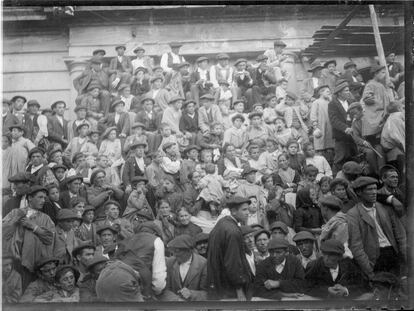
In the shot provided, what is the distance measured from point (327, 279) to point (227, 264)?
1.11 m

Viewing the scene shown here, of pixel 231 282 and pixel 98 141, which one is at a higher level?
pixel 98 141

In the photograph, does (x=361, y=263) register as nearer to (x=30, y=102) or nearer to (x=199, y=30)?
(x=199, y=30)

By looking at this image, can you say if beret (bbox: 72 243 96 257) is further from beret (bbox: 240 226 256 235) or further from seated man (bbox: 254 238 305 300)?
seated man (bbox: 254 238 305 300)

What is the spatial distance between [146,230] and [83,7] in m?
2.65

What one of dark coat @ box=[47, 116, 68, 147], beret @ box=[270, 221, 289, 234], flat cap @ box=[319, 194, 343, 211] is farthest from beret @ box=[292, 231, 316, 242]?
dark coat @ box=[47, 116, 68, 147]

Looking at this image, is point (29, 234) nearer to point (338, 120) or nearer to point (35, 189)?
point (35, 189)

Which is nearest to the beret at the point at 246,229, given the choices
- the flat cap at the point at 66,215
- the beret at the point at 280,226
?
the beret at the point at 280,226

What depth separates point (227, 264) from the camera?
1136 centimetres

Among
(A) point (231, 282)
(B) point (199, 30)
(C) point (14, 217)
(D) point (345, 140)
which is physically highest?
(B) point (199, 30)

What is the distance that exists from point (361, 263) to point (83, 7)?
4246 millimetres

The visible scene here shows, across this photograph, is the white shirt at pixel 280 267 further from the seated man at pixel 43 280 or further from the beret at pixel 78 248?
the seated man at pixel 43 280

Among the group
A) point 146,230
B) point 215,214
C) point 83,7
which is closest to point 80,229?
point 146,230

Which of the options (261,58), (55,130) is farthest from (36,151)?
(261,58)

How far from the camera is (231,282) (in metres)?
11.4
